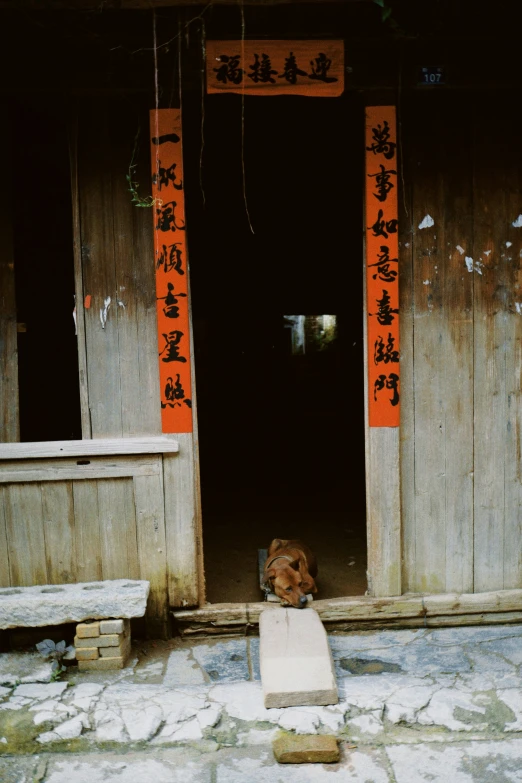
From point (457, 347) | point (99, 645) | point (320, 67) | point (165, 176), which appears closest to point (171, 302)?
point (165, 176)

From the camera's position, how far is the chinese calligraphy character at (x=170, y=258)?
4316mm

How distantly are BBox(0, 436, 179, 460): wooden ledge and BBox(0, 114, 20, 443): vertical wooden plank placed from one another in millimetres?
206

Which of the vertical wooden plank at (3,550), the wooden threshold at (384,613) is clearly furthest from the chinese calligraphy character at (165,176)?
the wooden threshold at (384,613)

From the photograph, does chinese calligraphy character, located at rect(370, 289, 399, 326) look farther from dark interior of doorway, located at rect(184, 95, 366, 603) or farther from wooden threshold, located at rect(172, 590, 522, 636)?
wooden threshold, located at rect(172, 590, 522, 636)

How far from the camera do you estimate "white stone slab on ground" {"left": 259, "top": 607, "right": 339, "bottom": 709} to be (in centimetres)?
360

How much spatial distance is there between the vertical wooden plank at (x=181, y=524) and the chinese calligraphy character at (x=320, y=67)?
2724 millimetres

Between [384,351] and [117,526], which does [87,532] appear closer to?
[117,526]

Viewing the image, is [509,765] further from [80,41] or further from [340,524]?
[80,41]

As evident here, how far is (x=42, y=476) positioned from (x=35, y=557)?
2.08 feet

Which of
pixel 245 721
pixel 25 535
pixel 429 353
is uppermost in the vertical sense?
pixel 429 353

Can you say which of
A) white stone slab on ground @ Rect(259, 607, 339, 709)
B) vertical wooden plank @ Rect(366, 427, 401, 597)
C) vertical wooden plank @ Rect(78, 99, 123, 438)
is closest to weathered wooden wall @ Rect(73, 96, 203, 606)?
vertical wooden plank @ Rect(78, 99, 123, 438)

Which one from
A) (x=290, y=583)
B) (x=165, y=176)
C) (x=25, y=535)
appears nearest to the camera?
(x=165, y=176)

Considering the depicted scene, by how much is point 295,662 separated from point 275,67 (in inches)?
158

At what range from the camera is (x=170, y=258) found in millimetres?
4316
